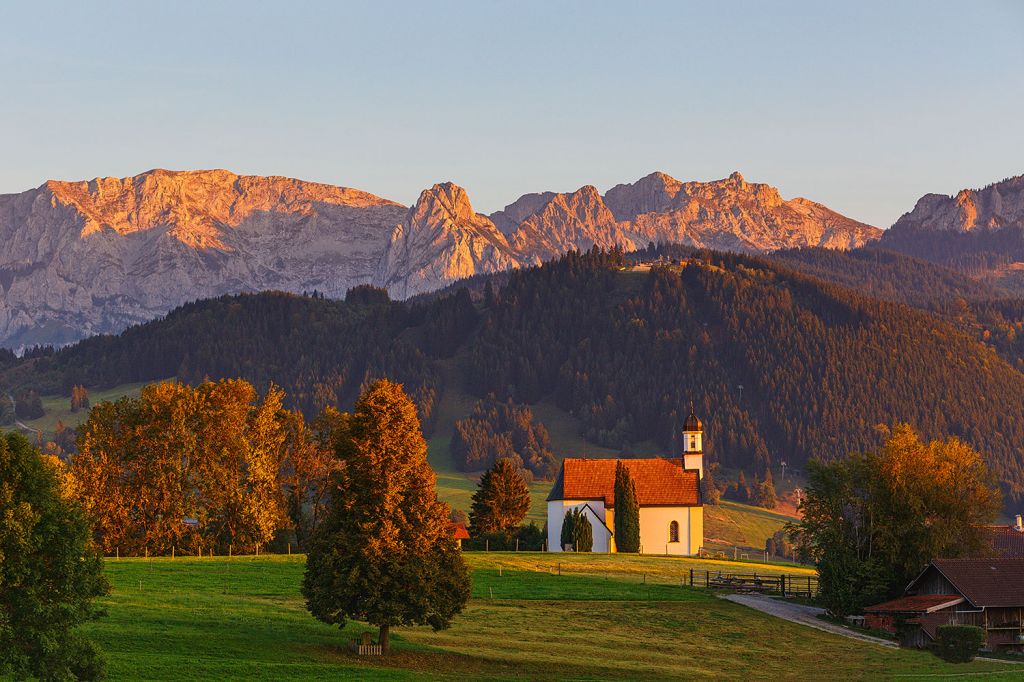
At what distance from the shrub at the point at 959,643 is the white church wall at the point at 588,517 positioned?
68.4 metres

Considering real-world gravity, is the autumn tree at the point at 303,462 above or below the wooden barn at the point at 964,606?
above

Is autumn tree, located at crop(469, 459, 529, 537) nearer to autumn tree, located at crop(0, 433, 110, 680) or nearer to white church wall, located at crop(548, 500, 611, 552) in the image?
white church wall, located at crop(548, 500, 611, 552)

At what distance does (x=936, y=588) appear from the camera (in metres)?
84.1

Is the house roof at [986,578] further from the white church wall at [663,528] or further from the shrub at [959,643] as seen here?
the white church wall at [663,528]

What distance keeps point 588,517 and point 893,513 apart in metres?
55.8

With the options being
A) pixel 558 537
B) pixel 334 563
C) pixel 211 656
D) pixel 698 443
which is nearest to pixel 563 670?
pixel 334 563

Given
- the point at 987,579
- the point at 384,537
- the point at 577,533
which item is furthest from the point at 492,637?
the point at 577,533

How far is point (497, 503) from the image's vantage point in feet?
433

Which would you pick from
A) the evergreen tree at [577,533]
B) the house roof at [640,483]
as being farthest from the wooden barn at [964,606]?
the house roof at [640,483]

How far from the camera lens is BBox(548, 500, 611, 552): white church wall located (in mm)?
142125

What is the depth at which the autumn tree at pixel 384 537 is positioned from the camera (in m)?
59.1

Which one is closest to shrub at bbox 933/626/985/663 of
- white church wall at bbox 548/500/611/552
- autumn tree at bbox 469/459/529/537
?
autumn tree at bbox 469/459/529/537

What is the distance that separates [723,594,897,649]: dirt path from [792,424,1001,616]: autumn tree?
2.00 meters

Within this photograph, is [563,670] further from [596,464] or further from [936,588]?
[596,464]
